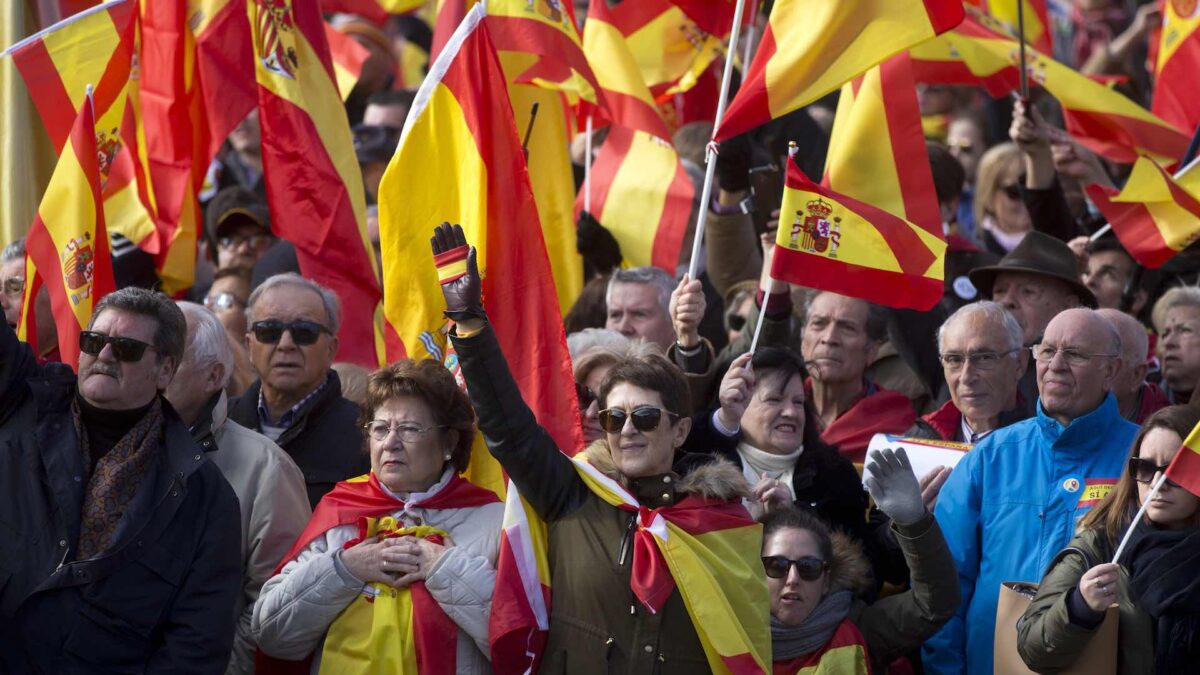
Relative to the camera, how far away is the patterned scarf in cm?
552

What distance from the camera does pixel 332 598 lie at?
5754mm

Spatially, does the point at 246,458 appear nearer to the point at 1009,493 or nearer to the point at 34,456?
the point at 34,456

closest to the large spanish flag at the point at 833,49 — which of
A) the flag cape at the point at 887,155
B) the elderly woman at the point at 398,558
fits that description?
the flag cape at the point at 887,155

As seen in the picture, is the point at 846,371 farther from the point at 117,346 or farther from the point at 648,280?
the point at 117,346

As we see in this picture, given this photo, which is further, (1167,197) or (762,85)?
(1167,197)

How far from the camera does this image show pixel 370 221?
9.12 meters

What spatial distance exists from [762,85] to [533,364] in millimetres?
1673

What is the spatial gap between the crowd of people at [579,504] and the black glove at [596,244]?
5.16 feet

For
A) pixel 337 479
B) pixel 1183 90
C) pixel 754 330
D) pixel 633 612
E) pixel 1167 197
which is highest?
pixel 1183 90

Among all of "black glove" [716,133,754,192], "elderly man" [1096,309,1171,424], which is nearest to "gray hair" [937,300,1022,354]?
"elderly man" [1096,309,1171,424]

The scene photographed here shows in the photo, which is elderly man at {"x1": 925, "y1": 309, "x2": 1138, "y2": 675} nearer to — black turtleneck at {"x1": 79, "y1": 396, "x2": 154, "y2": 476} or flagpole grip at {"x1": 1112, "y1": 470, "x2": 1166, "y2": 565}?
flagpole grip at {"x1": 1112, "y1": 470, "x2": 1166, "y2": 565}

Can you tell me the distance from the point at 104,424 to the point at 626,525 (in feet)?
5.40

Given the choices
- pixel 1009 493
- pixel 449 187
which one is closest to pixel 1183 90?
pixel 1009 493

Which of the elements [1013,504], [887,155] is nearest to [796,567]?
[1013,504]
